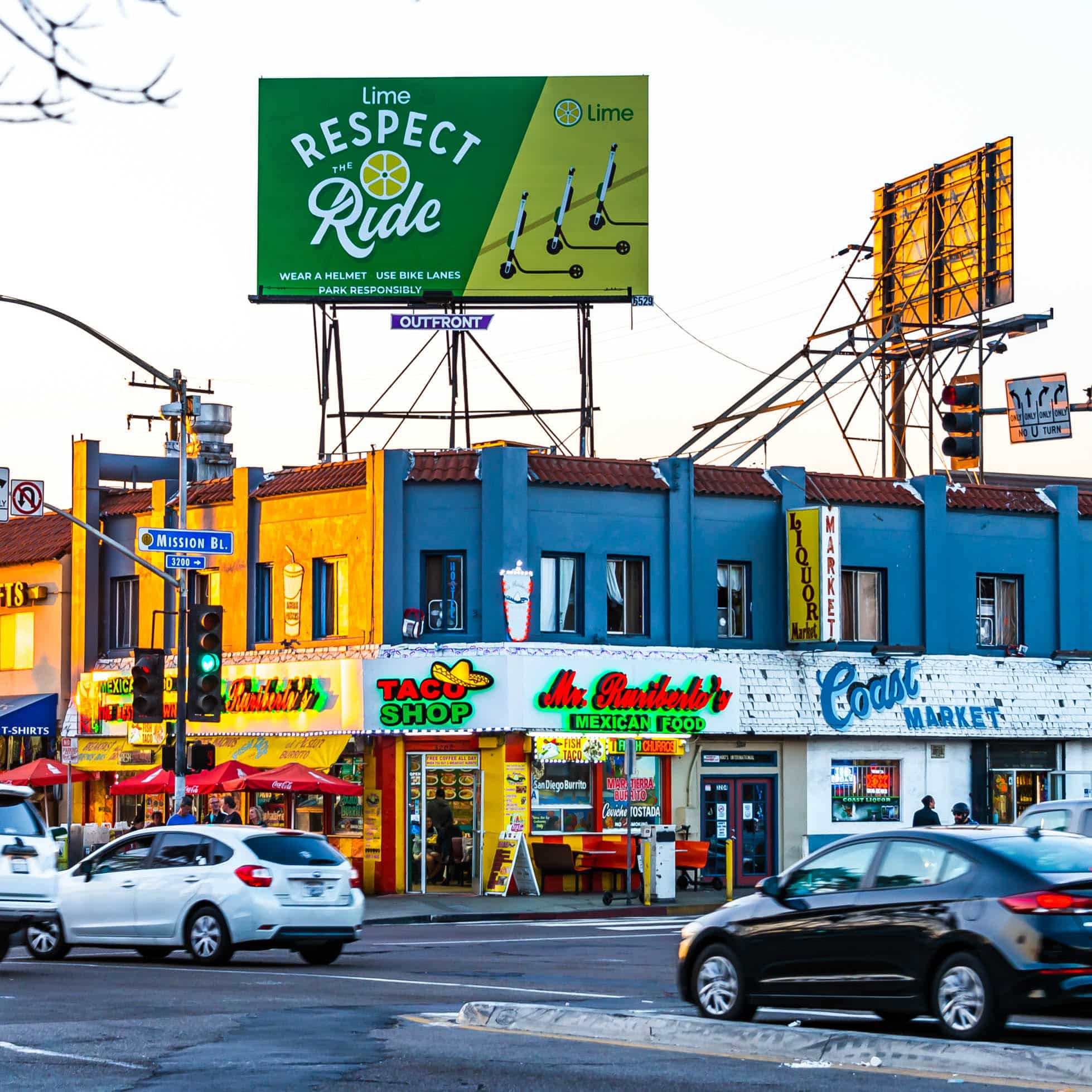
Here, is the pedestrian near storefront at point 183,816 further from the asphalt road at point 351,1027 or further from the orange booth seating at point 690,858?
the orange booth seating at point 690,858

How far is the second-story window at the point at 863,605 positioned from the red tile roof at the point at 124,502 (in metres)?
15.5

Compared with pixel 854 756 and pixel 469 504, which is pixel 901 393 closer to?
pixel 854 756

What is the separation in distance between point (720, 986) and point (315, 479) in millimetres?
25797

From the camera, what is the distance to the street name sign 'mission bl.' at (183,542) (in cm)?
2844

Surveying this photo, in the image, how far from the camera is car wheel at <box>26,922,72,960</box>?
71.5ft

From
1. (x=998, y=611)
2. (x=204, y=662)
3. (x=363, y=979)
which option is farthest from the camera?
(x=998, y=611)

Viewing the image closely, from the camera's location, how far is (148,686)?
27422 millimetres

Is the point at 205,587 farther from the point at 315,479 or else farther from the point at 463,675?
the point at 463,675

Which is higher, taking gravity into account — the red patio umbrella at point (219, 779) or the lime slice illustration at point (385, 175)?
the lime slice illustration at point (385, 175)

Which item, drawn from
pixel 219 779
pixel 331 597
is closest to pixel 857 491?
pixel 331 597

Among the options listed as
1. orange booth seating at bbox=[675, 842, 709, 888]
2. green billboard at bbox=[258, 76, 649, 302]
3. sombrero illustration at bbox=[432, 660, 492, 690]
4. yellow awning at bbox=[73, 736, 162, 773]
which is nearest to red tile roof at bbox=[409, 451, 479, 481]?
sombrero illustration at bbox=[432, 660, 492, 690]

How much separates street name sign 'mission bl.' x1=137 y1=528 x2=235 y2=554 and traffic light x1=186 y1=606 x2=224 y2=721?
1329 mm

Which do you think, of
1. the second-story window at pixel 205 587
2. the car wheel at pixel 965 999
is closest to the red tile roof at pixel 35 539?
the second-story window at pixel 205 587

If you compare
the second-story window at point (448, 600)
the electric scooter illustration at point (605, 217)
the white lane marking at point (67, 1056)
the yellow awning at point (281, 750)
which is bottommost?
the white lane marking at point (67, 1056)
